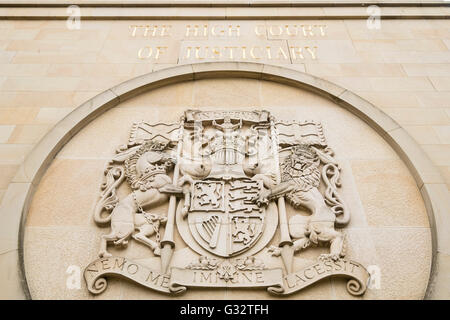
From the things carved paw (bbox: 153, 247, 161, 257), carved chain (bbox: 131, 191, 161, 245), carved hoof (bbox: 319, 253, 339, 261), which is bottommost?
carved hoof (bbox: 319, 253, 339, 261)

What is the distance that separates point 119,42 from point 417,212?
7330 millimetres

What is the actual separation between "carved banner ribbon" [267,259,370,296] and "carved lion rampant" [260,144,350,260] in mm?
140

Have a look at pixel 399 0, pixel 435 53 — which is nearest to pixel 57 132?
pixel 435 53

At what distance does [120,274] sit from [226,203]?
184cm

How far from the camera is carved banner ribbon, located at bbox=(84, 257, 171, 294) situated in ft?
16.8

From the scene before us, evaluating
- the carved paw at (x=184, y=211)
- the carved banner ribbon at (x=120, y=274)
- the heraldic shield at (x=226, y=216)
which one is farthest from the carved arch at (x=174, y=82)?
the heraldic shield at (x=226, y=216)

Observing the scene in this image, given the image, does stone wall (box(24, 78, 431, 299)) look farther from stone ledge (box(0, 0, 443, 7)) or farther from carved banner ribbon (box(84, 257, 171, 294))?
stone ledge (box(0, 0, 443, 7))

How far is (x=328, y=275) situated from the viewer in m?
5.14

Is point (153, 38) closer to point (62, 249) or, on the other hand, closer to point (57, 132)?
point (57, 132)

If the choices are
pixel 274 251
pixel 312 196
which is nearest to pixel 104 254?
pixel 274 251

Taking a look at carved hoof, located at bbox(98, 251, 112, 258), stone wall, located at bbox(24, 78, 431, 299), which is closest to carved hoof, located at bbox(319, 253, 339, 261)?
stone wall, located at bbox(24, 78, 431, 299)

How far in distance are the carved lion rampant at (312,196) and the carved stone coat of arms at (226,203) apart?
16 mm

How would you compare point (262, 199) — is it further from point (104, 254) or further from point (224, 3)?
point (224, 3)

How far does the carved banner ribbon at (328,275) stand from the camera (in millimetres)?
5066
